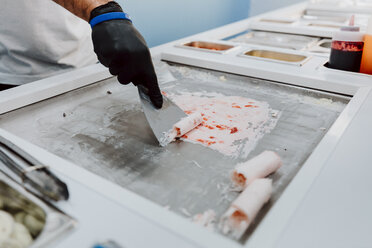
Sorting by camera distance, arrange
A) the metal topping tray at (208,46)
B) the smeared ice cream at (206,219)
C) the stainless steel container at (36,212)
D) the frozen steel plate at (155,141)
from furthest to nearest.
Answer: the metal topping tray at (208,46), the frozen steel plate at (155,141), the smeared ice cream at (206,219), the stainless steel container at (36,212)

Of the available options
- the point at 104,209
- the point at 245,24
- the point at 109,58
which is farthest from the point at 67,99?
the point at 245,24

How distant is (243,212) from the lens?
0.63m

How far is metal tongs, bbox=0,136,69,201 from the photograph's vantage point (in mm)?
591

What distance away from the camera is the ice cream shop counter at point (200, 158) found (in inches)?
21.7

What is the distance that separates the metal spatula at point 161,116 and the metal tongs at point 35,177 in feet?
1.19

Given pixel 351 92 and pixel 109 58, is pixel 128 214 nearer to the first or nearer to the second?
pixel 109 58

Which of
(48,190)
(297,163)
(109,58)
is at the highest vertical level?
(109,58)

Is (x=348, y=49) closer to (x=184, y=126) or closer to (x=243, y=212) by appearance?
(x=184, y=126)

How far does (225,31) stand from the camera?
1992 mm

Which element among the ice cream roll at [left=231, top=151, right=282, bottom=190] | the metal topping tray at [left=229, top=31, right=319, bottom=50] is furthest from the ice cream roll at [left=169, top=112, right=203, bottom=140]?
the metal topping tray at [left=229, top=31, right=319, bottom=50]

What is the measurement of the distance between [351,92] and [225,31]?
1.03 m

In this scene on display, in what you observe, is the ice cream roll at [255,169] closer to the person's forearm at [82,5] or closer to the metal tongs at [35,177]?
the metal tongs at [35,177]

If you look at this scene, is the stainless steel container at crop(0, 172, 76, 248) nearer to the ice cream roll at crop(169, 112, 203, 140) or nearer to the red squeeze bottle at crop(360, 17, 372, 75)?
the ice cream roll at crop(169, 112, 203, 140)

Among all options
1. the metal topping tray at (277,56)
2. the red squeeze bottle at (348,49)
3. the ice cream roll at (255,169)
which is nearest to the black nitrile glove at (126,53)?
the ice cream roll at (255,169)
